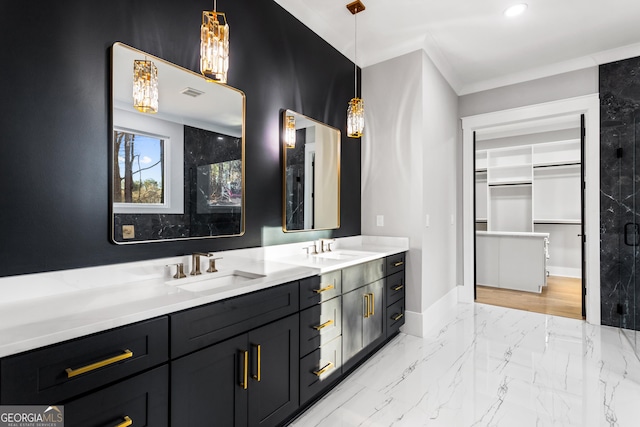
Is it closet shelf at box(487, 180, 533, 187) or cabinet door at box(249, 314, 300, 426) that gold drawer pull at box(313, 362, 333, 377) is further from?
closet shelf at box(487, 180, 533, 187)

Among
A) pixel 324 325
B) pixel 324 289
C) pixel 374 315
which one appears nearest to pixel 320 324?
pixel 324 325

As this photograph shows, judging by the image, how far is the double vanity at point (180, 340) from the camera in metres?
0.95

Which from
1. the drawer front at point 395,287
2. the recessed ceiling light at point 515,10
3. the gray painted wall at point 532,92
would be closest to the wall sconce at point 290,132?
the drawer front at point 395,287

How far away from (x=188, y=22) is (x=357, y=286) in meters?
2.04

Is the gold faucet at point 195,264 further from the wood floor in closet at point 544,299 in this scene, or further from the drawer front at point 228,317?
the wood floor in closet at point 544,299

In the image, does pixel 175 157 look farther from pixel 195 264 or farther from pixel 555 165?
pixel 555 165

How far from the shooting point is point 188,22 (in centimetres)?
189

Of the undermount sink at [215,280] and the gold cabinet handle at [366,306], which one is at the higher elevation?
the undermount sink at [215,280]

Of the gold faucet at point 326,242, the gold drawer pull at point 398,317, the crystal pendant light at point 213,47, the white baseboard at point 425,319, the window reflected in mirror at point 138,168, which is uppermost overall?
the crystal pendant light at point 213,47

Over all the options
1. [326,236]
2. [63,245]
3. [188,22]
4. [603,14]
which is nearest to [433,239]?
[326,236]

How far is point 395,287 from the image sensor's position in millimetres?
2988

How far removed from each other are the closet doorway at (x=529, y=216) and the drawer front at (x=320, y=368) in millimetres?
3028

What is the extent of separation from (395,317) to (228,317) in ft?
6.52

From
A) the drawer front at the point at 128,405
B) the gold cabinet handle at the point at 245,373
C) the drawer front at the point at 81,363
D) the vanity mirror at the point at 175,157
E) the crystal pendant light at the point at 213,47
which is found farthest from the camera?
the vanity mirror at the point at 175,157
